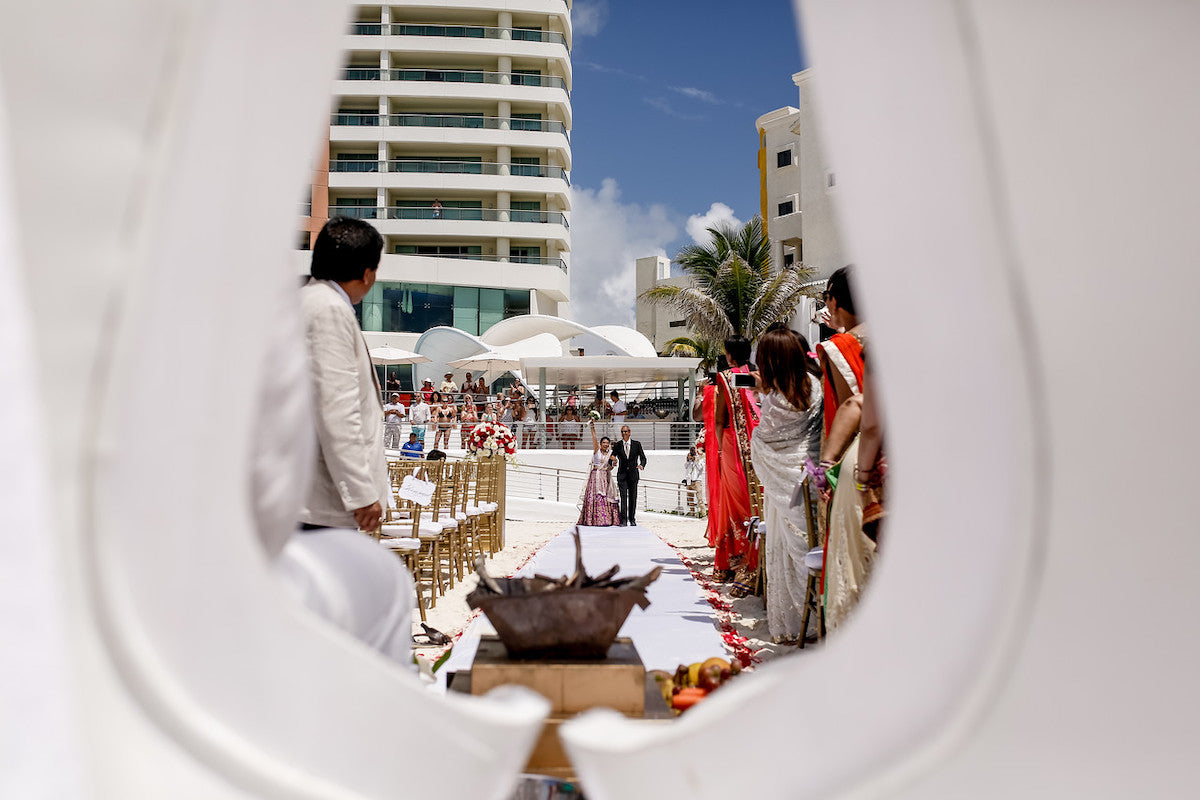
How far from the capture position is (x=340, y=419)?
8.11ft

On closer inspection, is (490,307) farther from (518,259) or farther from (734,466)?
(734,466)

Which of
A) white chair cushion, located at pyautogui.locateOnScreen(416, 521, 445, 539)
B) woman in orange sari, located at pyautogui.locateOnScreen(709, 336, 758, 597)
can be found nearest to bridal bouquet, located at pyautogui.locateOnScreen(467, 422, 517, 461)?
woman in orange sari, located at pyautogui.locateOnScreen(709, 336, 758, 597)

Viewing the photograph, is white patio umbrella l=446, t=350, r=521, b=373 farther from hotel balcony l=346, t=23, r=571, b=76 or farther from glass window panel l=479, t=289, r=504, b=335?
hotel balcony l=346, t=23, r=571, b=76

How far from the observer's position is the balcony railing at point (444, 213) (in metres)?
32.4

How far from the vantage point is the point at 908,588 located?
131 centimetres

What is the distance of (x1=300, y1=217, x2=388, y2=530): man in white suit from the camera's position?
2.46 metres

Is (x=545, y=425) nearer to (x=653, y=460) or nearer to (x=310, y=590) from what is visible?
(x=653, y=460)

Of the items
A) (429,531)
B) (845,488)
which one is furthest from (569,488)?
(845,488)

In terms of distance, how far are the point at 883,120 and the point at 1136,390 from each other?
1.81 ft

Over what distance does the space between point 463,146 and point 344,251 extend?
32.9 meters

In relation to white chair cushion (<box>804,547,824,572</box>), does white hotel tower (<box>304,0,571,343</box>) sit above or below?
above

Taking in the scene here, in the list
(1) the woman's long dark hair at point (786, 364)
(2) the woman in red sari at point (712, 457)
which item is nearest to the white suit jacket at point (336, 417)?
(1) the woman's long dark hair at point (786, 364)

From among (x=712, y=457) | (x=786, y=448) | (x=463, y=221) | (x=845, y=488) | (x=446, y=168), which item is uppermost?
(x=446, y=168)

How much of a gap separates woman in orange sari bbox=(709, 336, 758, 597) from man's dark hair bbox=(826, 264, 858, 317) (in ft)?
9.29
